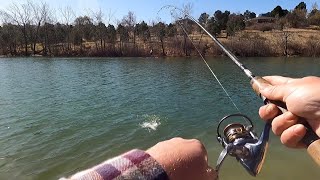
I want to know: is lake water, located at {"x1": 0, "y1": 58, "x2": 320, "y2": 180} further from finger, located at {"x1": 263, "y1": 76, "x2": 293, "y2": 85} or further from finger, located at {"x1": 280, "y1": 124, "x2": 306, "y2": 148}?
finger, located at {"x1": 280, "y1": 124, "x2": 306, "y2": 148}

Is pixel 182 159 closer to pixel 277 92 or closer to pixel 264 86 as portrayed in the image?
pixel 277 92

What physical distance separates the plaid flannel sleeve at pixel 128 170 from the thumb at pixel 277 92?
1077 millimetres

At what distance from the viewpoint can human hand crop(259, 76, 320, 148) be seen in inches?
61.7

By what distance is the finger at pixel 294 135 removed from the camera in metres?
1.62

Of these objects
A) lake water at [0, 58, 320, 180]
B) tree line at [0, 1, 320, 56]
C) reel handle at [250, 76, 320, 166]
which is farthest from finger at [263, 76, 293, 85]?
tree line at [0, 1, 320, 56]

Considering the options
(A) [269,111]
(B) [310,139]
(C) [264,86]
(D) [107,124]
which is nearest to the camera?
(B) [310,139]

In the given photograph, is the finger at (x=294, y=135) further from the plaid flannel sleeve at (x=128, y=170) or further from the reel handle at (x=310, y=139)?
the plaid flannel sleeve at (x=128, y=170)

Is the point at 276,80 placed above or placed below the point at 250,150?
above

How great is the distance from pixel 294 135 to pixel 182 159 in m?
0.94

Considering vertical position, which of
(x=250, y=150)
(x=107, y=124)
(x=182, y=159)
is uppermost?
(x=182, y=159)

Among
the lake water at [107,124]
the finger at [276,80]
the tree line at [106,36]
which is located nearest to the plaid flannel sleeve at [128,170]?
the finger at [276,80]

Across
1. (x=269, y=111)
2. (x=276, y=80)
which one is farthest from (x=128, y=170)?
(x=276, y=80)

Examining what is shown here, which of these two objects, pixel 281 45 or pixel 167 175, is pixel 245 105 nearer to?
pixel 167 175

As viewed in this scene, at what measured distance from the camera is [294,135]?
1649 mm
